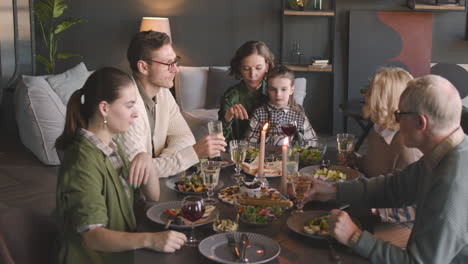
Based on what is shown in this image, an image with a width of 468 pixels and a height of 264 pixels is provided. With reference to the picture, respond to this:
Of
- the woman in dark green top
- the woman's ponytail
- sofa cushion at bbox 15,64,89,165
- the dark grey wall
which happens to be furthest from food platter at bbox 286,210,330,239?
the dark grey wall

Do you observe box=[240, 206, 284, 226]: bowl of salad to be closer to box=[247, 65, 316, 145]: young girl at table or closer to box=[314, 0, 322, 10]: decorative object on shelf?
box=[247, 65, 316, 145]: young girl at table

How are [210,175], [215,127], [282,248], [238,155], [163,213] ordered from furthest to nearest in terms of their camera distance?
[215,127] < [238,155] < [210,175] < [163,213] < [282,248]

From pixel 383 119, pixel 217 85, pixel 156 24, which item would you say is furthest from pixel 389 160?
pixel 156 24

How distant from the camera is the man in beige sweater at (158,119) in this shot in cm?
228

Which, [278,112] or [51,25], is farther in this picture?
[51,25]

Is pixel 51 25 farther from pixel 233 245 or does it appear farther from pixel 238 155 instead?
pixel 233 245

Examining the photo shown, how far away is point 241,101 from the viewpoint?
3424mm

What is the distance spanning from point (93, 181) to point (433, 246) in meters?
1.01

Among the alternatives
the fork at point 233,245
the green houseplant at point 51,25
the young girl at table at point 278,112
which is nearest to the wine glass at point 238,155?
the fork at point 233,245

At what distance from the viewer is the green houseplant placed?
604cm

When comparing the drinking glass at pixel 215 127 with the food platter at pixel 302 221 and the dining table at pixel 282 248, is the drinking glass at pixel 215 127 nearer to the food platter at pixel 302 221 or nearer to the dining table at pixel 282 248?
the dining table at pixel 282 248

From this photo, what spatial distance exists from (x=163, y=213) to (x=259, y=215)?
1.09 ft

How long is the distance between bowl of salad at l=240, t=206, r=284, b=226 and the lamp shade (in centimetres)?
435

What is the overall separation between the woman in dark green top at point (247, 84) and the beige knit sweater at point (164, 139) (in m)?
0.37
